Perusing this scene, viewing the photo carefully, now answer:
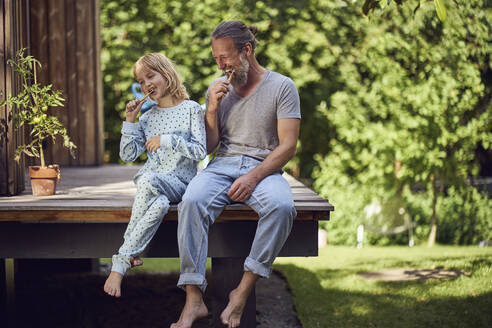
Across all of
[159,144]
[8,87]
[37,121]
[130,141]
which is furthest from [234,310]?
[8,87]

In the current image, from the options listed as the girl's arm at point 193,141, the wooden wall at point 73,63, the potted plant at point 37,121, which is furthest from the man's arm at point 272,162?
the wooden wall at point 73,63

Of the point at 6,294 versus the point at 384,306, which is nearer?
the point at 6,294

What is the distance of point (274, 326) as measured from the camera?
13.1ft

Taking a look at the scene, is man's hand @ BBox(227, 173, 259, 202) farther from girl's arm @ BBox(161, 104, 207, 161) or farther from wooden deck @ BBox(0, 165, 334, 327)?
girl's arm @ BBox(161, 104, 207, 161)

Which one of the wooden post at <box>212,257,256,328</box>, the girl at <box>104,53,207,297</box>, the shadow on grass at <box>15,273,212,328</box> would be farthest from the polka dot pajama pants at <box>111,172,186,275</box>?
the shadow on grass at <box>15,273,212,328</box>

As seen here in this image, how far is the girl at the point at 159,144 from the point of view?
2.78 m

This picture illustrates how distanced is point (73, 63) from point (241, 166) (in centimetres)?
352

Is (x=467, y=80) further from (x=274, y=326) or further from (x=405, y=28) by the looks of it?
(x=274, y=326)

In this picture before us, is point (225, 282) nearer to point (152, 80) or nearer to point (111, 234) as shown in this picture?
point (111, 234)

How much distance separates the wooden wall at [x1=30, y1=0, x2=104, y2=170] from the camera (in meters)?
5.85

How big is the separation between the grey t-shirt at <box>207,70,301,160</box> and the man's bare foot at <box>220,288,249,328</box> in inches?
28.7

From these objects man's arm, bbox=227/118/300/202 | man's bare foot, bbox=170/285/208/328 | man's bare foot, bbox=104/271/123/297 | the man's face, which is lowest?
man's bare foot, bbox=170/285/208/328

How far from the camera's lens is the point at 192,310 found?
104 inches

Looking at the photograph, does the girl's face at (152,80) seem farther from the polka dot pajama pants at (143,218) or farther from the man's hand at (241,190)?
the man's hand at (241,190)
